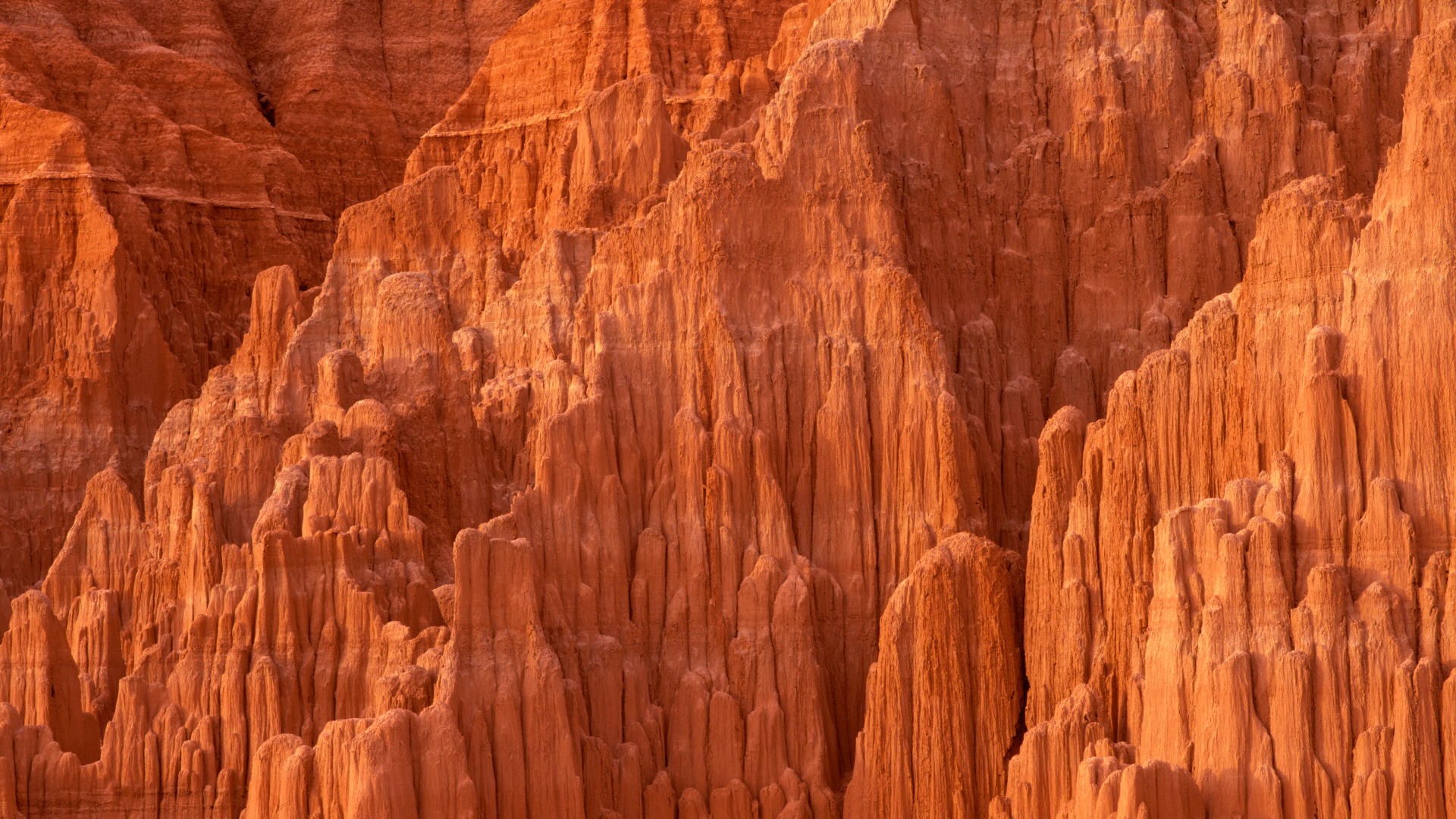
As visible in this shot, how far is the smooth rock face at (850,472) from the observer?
50656mm

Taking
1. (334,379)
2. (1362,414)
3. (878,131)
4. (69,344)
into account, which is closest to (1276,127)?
(878,131)

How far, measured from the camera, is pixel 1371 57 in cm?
6366

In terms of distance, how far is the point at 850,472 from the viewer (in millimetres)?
59250

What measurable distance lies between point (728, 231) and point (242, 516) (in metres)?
12.3

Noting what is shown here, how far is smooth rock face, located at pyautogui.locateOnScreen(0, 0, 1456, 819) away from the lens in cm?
5066

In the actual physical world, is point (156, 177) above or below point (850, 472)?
above

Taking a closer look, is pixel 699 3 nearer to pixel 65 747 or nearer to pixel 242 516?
pixel 242 516

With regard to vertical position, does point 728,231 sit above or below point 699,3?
below

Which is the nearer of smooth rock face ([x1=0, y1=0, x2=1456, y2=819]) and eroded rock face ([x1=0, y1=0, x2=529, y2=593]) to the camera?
smooth rock face ([x1=0, y1=0, x2=1456, y2=819])

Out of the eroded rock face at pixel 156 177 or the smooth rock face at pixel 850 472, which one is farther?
the eroded rock face at pixel 156 177

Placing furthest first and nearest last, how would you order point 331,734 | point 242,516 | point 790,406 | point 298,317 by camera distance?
point 298,317 → point 242,516 → point 790,406 → point 331,734

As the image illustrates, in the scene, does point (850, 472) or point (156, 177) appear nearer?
point (850, 472)

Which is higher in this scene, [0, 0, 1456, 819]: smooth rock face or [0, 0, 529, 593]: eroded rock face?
[0, 0, 529, 593]: eroded rock face

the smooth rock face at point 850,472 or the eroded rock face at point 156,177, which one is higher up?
the eroded rock face at point 156,177
